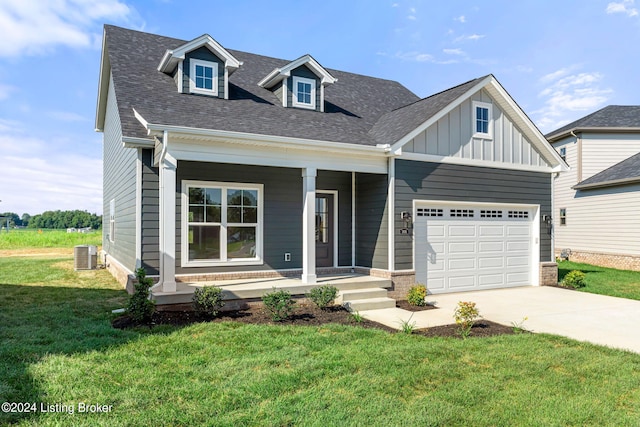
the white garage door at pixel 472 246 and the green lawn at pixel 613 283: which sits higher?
the white garage door at pixel 472 246

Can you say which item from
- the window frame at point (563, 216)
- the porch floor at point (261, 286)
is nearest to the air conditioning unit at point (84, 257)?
the porch floor at point (261, 286)

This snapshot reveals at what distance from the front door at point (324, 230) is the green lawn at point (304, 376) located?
4.32 meters

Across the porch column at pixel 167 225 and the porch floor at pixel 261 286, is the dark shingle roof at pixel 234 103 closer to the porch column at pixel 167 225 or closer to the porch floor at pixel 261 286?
the porch column at pixel 167 225

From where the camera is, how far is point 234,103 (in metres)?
10.2

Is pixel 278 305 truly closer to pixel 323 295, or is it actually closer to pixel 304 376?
pixel 323 295

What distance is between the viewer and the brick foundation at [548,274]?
38.2 ft

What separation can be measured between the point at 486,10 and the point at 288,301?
10.9m

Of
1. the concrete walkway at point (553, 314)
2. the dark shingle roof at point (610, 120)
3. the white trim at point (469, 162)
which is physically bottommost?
the concrete walkway at point (553, 314)

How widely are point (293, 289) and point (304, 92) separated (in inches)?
227

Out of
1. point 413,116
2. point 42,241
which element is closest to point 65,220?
point 42,241

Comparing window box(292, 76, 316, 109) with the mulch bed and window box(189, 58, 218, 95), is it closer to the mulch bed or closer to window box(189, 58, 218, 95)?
window box(189, 58, 218, 95)

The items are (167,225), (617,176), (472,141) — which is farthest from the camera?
(617,176)

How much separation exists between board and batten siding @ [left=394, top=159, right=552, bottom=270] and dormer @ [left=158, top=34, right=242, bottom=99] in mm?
4797

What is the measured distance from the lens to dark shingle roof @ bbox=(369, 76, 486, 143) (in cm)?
983
